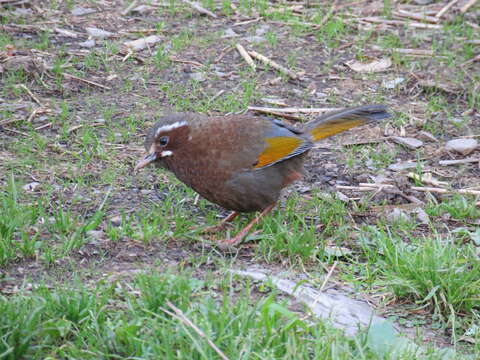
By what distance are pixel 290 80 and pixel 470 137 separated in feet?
6.29

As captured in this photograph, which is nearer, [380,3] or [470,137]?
[470,137]

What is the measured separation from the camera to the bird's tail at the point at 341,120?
638 cm

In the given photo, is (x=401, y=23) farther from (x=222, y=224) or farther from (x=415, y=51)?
(x=222, y=224)

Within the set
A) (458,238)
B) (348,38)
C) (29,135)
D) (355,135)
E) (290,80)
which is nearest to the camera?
(458,238)

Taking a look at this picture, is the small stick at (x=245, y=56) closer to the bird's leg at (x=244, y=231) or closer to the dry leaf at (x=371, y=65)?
the dry leaf at (x=371, y=65)

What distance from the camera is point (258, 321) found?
428 cm

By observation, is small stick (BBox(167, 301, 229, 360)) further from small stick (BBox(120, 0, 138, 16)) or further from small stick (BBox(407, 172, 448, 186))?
small stick (BBox(120, 0, 138, 16))

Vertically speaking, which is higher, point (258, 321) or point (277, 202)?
point (258, 321)

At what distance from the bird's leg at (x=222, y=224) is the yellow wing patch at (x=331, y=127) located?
871mm

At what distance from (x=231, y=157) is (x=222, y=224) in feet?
1.68

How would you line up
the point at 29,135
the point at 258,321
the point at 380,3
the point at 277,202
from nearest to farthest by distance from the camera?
the point at 258,321, the point at 277,202, the point at 29,135, the point at 380,3

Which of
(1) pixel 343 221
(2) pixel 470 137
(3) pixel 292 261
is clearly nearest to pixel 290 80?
(2) pixel 470 137

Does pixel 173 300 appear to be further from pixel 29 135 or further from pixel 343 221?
pixel 29 135

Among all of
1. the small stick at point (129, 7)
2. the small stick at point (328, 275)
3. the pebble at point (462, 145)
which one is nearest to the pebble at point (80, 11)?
the small stick at point (129, 7)
